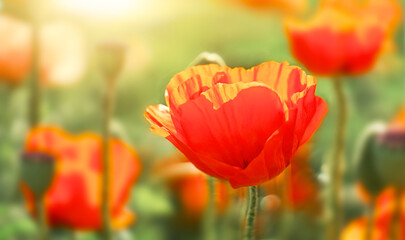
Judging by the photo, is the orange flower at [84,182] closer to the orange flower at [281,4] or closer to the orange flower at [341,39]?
the orange flower at [341,39]

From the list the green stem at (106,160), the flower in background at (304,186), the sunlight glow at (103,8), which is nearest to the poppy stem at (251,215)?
the green stem at (106,160)

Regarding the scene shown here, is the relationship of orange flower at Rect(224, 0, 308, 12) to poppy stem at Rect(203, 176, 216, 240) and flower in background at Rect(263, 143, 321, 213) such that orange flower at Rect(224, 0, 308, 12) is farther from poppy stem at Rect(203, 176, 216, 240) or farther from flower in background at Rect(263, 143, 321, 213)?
poppy stem at Rect(203, 176, 216, 240)

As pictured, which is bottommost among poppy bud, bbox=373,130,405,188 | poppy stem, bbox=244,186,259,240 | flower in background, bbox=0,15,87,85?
poppy stem, bbox=244,186,259,240

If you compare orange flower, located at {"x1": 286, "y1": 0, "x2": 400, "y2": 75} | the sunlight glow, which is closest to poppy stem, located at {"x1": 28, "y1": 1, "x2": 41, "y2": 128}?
orange flower, located at {"x1": 286, "y1": 0, "x2": 400, "y2": 75}

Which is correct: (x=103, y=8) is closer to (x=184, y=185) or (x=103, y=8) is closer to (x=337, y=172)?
(x=184, y=185)

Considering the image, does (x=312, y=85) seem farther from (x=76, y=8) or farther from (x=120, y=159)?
(x=76, y=8)

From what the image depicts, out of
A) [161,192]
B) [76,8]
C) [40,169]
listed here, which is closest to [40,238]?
[40,169]

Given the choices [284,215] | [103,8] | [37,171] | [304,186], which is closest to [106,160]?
[37,171]
